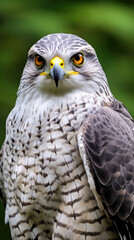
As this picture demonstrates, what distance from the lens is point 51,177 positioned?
3.75 m

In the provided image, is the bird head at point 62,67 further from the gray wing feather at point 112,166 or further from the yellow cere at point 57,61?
the gray wing feather at point 112,166

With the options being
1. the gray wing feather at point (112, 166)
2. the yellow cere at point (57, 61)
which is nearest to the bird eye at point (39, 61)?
the yellow cere at point (57, 61)

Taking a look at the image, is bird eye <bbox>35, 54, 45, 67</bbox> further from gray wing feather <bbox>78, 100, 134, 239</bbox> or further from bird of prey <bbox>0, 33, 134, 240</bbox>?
gray wing feather <bbox>78, 100, 134, 239</bbox>

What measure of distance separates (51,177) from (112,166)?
46cm

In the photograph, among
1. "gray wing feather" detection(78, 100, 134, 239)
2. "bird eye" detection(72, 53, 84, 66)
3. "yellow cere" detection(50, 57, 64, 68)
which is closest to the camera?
"gray wing feather" detection(78, 100, 134, 239)

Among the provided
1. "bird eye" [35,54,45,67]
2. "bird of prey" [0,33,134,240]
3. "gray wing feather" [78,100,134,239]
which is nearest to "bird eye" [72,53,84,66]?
"bird of prey" [0,33,134,240]

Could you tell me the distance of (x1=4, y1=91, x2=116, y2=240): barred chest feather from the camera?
3.72 meters

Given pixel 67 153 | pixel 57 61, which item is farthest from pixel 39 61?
pixel 67 153

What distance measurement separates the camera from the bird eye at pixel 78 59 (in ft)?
A: 13.0

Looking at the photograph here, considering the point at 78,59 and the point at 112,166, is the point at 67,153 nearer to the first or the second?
the point at 112,166

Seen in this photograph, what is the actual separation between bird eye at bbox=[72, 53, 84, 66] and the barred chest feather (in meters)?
0.26

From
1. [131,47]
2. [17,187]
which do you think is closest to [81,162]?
[17,187]

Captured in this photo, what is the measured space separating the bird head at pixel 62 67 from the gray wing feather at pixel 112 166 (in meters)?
0.33

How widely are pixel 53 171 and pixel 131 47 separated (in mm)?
2781
